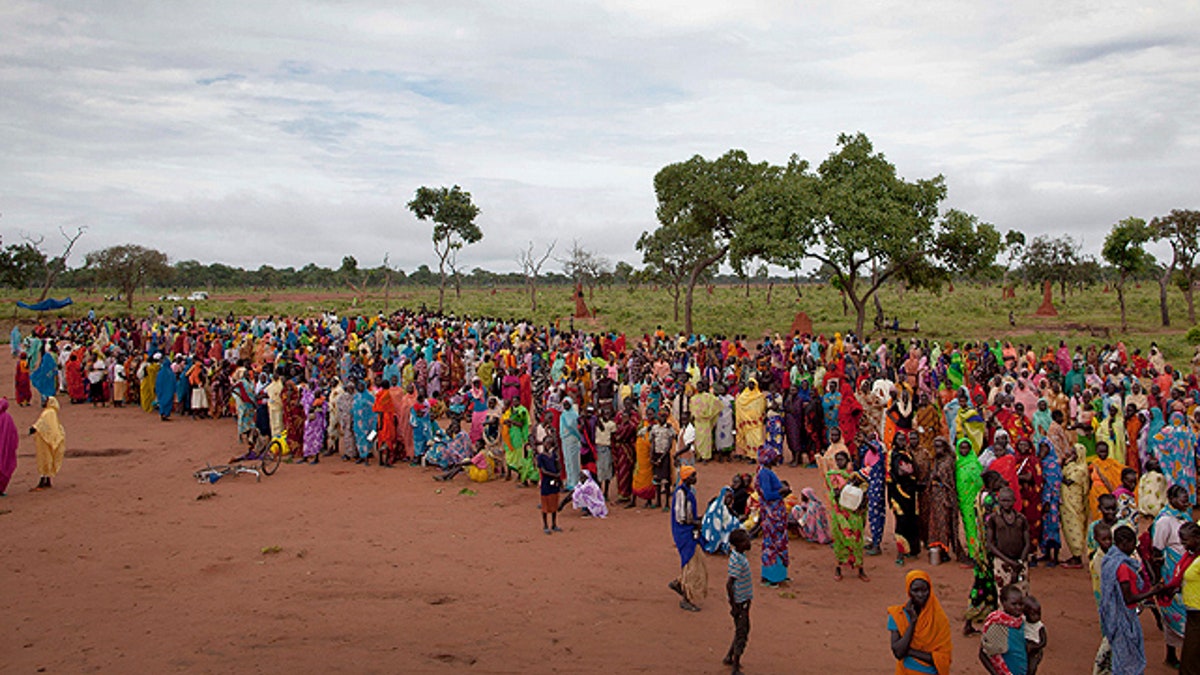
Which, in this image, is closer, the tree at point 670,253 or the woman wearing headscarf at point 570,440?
the woman wearing headscarf at point 570,440

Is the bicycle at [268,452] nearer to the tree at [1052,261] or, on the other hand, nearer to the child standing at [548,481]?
the child standing at [548,481]

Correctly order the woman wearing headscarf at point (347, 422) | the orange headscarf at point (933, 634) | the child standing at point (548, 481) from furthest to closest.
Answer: the woman wearing headscarf at point (347, 422) → the child standing at point (548, 481) → the orange headscarf at point (933, 634)

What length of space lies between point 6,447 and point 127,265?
147 ft

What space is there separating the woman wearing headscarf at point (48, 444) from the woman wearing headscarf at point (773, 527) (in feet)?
33.7

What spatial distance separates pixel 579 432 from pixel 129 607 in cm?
567

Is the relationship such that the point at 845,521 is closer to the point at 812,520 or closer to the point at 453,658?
the point at 812,520

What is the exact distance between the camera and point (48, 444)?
38.2ft

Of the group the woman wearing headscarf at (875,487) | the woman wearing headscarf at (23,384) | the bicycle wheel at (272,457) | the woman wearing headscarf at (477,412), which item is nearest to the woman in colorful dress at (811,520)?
the woman wearing headscarf at (875,487)

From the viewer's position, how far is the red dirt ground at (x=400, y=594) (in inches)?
248

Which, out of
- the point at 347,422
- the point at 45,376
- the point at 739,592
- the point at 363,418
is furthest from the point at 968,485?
the point at 45,376

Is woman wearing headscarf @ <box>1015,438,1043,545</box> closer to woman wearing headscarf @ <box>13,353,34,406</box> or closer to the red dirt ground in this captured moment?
the red dirt ground

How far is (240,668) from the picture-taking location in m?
6.11

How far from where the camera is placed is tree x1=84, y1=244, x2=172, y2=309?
4994 centimetres

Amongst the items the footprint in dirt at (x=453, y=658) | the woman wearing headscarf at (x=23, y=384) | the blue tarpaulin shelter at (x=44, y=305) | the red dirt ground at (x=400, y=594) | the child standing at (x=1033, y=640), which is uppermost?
the blue tarpaulin shelter at (x=44, y=305)
